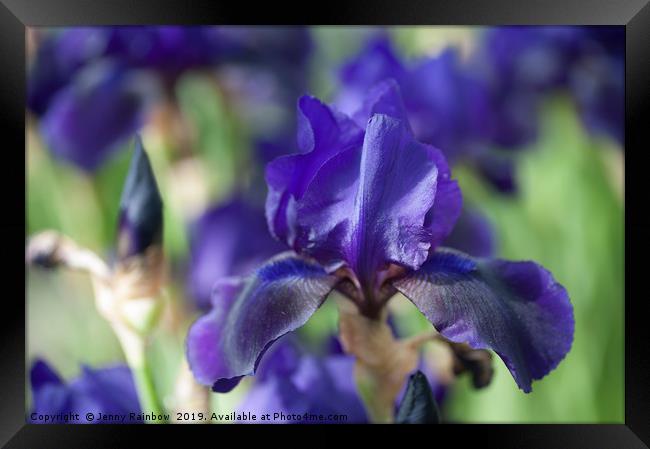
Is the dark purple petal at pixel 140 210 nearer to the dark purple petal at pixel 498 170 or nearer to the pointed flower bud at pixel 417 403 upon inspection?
the pointed flower bud at pixel 417 403

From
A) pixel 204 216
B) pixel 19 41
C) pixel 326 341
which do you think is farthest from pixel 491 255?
pixel 19 41

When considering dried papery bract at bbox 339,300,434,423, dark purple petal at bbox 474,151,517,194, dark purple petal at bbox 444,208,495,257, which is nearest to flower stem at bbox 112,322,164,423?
dried papery bract at bbox 339,300,434,423

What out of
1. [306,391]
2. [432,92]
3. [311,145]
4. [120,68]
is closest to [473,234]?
[432,92]

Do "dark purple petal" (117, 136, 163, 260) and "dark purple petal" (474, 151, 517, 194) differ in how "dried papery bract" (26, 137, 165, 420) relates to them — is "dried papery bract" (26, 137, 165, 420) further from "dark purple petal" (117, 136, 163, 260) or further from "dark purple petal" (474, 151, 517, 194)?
"dark purple petal" (474, 151, 517, 194)

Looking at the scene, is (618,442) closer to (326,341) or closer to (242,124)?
(326,341)

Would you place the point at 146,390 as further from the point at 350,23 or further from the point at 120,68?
the point at 350,23
